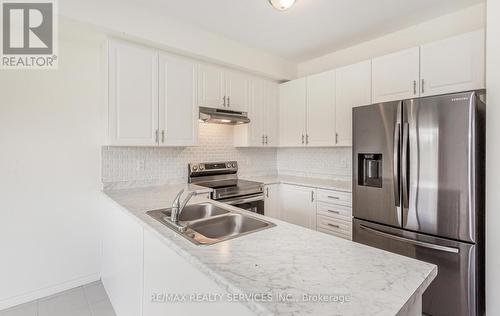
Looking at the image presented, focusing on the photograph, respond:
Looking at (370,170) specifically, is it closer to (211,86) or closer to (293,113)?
(293,113)

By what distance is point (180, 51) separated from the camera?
8.71 ft

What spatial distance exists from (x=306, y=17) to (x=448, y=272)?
250cm

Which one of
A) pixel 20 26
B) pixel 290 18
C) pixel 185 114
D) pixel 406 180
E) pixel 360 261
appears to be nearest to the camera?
pixel 360 261

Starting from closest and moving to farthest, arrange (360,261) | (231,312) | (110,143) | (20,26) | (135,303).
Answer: (231,312), (360,261), (135,303), (20,26), (110,143)

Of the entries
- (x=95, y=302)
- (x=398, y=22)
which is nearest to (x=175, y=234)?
(x=95, y=302)

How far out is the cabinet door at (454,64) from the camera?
2025mm

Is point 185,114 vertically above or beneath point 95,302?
above

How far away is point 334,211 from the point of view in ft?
9.19

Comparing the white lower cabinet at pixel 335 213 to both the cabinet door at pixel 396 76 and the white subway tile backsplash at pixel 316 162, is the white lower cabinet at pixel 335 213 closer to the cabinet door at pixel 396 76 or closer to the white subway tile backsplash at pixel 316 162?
the white subway tile backsplash at pixel 316 162

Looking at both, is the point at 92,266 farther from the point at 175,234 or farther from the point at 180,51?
the point at 180,51

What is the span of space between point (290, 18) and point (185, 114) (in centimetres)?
148
